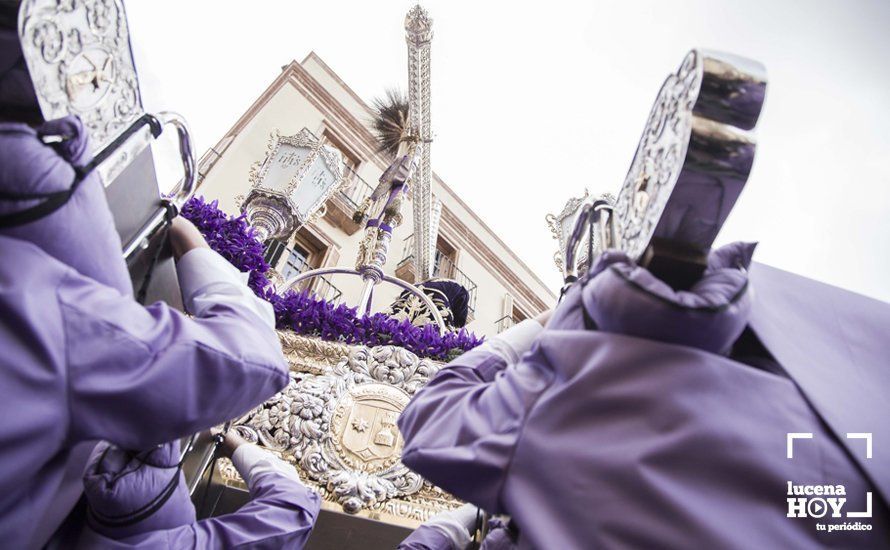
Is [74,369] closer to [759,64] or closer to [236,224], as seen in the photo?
[759,64]

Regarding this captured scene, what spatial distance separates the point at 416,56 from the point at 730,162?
14.2 ft

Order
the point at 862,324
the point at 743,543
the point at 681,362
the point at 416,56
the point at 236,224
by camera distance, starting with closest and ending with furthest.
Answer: the point at 743,543 → the point at 681,362 → the point at 862,324 → the point at 236,224 → the point at 416,56

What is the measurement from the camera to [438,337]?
2621 millimetres

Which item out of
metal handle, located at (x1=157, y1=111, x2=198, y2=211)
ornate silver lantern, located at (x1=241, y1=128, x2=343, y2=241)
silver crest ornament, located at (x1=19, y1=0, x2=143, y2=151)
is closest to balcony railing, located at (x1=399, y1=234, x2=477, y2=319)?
ornate silver lantern, located at (x1=241, y1=128, x2=343, y2=241)

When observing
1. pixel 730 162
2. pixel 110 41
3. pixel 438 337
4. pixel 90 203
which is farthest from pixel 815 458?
pixel 438 337

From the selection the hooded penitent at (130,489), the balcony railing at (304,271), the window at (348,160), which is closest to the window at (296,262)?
the balcony railing at (304,271)

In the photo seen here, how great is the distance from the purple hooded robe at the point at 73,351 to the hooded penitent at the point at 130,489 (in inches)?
8.2

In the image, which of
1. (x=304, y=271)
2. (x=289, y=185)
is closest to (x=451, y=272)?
(x=304, y=271)

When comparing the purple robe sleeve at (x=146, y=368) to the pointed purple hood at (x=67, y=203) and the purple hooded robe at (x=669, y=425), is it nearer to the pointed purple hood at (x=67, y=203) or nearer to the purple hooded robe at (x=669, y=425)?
the pointed purple hood at (x=67, y=203)

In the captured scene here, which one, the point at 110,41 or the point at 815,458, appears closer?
the point at 815,458

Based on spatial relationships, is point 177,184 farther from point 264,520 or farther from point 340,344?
point 340,344

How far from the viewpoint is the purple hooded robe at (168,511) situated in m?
1.06

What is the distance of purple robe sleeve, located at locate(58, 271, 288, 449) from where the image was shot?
0.78 m

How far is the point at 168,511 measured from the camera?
119 cm
